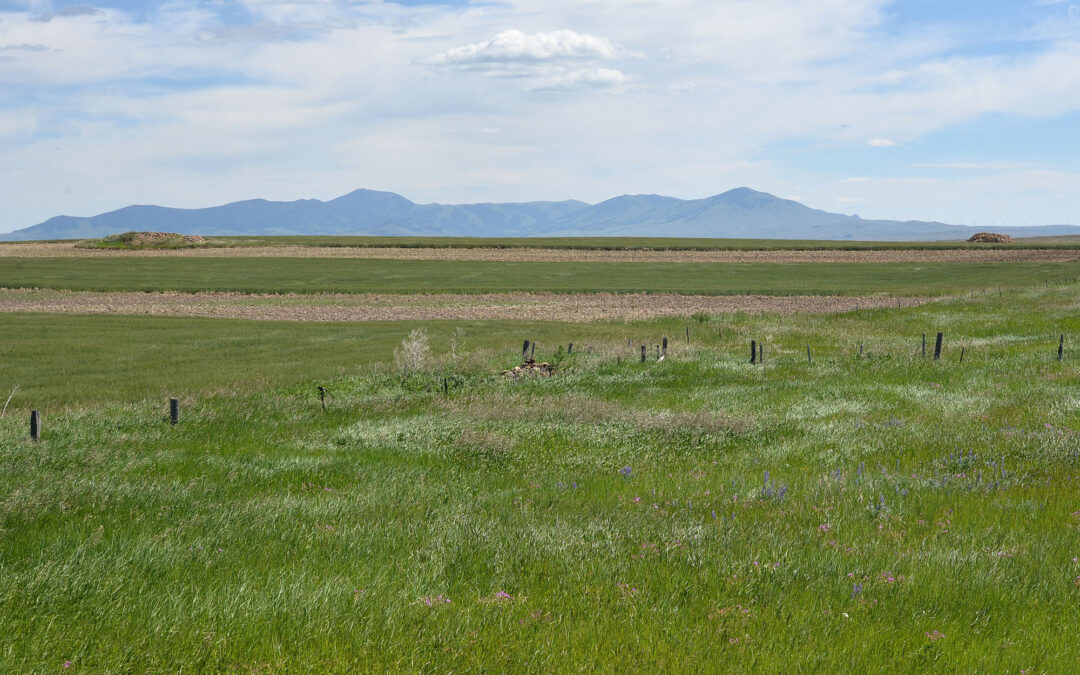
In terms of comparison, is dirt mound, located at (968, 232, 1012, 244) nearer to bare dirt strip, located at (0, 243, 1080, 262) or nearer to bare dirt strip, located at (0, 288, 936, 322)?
bare dirt strip, located at (0, 243, 1080, 262)

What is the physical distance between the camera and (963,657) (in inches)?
215

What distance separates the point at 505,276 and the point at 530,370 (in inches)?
2277

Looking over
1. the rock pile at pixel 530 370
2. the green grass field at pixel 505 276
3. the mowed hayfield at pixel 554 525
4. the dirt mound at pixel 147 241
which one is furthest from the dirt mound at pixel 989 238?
the rock pile at pixel 530 370

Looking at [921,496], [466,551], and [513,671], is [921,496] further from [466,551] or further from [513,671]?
[513,671]

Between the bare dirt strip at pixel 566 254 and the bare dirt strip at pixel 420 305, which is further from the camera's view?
the bare dirt strip at pixel 566 254

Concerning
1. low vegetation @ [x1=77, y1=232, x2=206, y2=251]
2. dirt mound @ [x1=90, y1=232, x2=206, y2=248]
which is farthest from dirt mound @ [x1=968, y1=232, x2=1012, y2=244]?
dirt mound @ [x1=90, y1=232, x2=206, y2=248]

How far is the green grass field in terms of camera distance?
65438 mm

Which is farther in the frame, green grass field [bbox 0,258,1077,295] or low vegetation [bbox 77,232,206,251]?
low vegetation [bbox 77,232,206,251]

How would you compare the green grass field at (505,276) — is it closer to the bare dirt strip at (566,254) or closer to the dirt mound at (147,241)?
the bare dirt strip at (566,254)

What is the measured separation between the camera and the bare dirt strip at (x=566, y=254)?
103 metres

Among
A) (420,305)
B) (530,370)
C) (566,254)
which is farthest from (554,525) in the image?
(566,254)

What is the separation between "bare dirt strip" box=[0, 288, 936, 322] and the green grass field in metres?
3.94

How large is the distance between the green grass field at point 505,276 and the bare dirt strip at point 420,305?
12.9 ft

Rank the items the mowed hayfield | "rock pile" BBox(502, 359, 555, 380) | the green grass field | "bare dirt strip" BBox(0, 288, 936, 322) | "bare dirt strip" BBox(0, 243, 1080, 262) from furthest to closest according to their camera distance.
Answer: "bare dirt strip" BBox(0, 243, 1080, 262) < the green grass field < "bare dirt strip" BBox(0, 288, 936, 322) < "rock pile" BBox(502, 359, 555, 380) < the mowed hayfield
